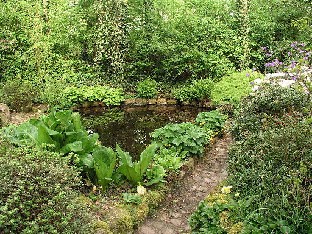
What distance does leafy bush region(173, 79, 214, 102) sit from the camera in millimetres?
11336

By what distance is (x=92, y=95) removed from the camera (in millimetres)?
11344

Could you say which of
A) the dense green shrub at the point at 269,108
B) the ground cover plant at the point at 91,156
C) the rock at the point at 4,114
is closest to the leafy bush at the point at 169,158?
the ground cover plant at the point at 91,156

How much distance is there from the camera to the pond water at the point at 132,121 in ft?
28.7

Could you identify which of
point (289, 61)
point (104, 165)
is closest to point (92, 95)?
point (289, 61)

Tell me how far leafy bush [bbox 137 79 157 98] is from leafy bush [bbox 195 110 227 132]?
3.17 meters

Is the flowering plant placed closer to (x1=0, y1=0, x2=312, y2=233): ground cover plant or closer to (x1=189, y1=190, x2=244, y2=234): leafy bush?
(x1=0, y1=0, x2=312, y2=233): ground cover plant

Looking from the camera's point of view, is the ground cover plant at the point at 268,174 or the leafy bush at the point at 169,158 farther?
the leafy bush at the point at 169,158

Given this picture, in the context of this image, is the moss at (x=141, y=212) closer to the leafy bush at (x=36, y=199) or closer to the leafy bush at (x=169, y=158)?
the leafy bush at (x=169, y=158)

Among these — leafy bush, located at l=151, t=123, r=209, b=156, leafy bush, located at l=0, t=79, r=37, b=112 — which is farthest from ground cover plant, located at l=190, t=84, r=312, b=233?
leafy bush, located at l=0, t=79, r=37, b=112

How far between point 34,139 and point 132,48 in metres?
7.43

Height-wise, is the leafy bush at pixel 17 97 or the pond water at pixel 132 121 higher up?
the leafy bush at pixel 17 97

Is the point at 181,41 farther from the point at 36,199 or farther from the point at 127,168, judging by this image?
the point at 36,199

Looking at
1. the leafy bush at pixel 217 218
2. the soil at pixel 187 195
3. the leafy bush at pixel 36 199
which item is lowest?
the soil at pixel 187 195

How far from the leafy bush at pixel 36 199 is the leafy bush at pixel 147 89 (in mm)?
7487
